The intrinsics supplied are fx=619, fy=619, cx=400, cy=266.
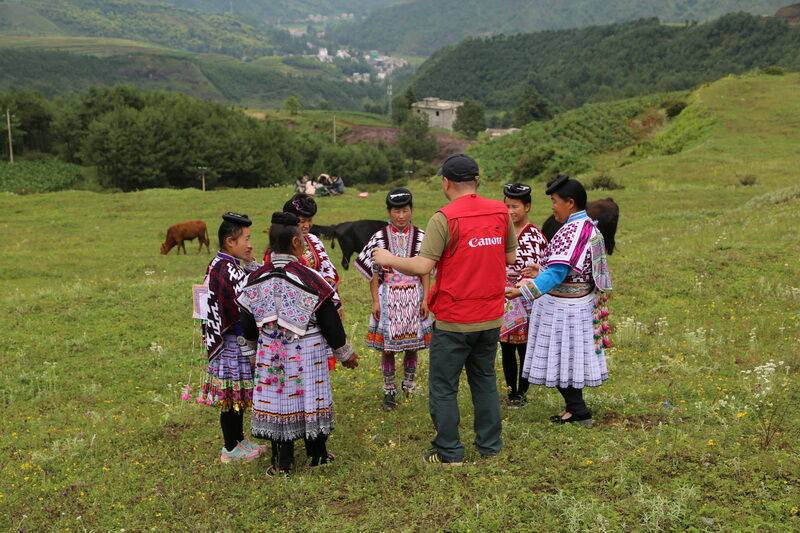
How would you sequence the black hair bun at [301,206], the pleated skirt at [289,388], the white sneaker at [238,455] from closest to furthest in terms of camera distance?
the pleated skirt at [289,388]
the white sneaker at [238,455]
the black hair bun at [301,206]

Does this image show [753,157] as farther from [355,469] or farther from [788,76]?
[355,469]

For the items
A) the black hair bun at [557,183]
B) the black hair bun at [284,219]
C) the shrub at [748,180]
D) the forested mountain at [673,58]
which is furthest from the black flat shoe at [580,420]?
the forested mountain at [673,58]

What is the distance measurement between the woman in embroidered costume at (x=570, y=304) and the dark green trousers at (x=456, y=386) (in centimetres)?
68

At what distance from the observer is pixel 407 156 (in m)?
115

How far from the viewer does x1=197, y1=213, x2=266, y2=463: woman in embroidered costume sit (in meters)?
5.84

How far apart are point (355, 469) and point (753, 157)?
112 feet

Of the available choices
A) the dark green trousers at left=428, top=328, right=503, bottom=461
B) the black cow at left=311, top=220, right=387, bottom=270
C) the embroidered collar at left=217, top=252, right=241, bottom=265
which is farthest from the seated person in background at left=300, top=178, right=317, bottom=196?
the dark green trousers at left=428, top=328, right=503, bottom=461

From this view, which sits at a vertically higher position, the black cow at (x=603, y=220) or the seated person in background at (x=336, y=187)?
the black cow at (x=603, y=220)

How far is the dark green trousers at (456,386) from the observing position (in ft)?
17.9

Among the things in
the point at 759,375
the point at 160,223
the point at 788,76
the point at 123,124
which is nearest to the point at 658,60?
the point at 788,76

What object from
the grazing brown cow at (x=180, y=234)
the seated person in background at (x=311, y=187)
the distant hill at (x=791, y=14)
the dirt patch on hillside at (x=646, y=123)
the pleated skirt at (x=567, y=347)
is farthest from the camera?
the distant hill at (x=791, y=14)

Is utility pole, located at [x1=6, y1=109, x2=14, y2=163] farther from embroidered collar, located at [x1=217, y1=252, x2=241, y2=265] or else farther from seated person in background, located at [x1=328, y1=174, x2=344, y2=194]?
embroidered collar, located at [x1=217, y1=252, x2=241, y2=265]

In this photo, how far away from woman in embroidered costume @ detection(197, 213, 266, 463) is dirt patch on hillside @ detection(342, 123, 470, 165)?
111128mm

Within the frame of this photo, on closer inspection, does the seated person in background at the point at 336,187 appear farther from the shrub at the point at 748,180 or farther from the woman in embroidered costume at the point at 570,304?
the woman in embroidered costume at the point at 570,304
